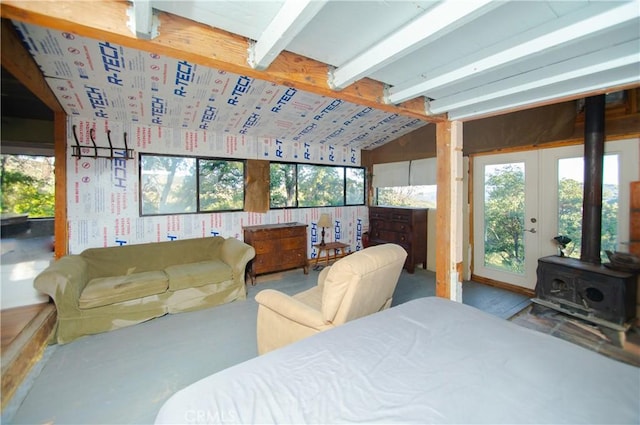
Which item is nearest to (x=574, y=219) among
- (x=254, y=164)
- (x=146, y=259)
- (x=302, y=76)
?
(x=302, y=76)

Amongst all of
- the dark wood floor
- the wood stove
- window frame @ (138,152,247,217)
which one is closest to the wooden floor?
window frame @ (138,152,247,217)

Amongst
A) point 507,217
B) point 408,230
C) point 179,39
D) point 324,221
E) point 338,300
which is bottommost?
point 338,300

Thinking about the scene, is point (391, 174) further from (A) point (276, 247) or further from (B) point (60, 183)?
(B) point (60, 183)

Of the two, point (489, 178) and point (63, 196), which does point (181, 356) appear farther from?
point (489, 178)

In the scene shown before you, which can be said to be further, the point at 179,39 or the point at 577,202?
the point at 577,202

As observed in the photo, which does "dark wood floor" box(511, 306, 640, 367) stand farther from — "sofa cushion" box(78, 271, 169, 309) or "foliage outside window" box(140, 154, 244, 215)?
"foliage outside window" box(140, 154, 244, 215)

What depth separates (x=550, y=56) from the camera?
1669 millimetres

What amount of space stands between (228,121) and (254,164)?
772 millimetres

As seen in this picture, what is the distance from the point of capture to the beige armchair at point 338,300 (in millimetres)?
1669

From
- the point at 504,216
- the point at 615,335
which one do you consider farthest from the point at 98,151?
the point at 615,335

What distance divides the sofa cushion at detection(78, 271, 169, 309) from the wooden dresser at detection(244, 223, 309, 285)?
1255mm

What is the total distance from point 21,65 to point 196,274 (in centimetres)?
225

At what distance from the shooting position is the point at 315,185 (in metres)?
5.17

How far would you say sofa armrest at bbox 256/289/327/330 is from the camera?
175cm
